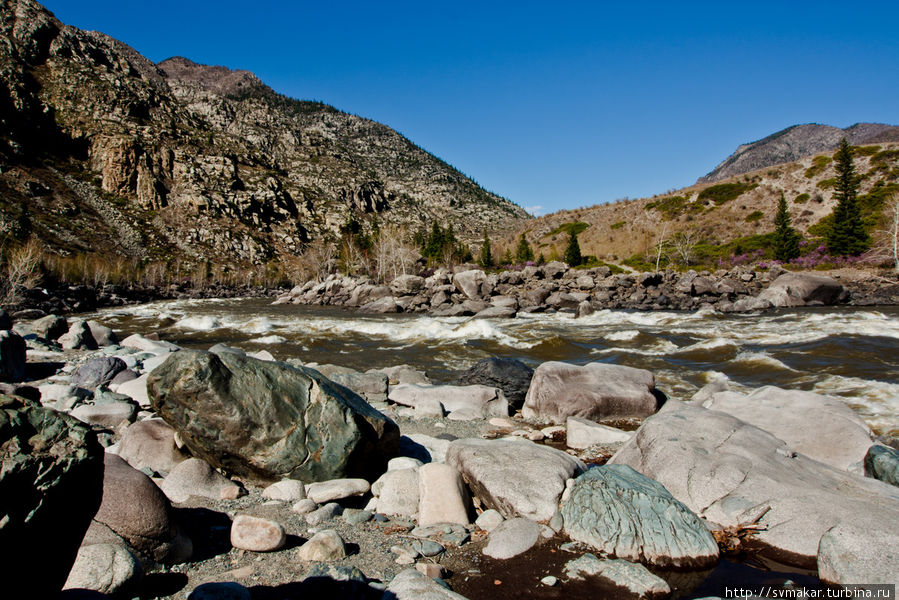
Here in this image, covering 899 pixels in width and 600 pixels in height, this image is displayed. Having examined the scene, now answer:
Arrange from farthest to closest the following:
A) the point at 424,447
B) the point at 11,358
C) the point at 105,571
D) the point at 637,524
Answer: the point at 11,358
the point at 424,447
the point at 637,524
the point at 105,571

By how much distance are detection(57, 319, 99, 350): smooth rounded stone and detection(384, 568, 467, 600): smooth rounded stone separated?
13.4 meters

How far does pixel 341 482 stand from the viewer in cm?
466

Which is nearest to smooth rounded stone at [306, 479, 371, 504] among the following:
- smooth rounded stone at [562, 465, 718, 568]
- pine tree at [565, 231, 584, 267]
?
smooth rounded stone at [562, 465, 718, 568]

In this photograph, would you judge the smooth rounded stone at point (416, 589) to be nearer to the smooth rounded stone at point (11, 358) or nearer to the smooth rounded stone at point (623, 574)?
the smooth rounded stone at point (623, 574)

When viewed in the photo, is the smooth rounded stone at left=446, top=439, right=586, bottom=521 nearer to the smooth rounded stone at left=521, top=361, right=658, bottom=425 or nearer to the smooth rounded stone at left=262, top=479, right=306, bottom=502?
the smooth rounded stone at left=262, top=479, right=306, bottom=502

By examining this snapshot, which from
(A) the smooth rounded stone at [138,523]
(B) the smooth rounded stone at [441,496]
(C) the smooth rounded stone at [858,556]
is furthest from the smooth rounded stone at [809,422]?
(A) the smooth rounded stone at [138,523]

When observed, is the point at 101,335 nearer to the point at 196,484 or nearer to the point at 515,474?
the point at 196,484

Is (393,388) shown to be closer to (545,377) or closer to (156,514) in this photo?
(545,377)

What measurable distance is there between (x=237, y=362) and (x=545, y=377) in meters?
5.48

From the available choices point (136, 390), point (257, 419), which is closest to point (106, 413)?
point (136, 390)

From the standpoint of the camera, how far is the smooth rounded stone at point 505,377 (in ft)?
30.0

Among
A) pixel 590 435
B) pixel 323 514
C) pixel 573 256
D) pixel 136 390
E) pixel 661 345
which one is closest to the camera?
pixel 323 514

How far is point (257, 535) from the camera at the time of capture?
3539 millimetres

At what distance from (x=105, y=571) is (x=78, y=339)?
500 inches
